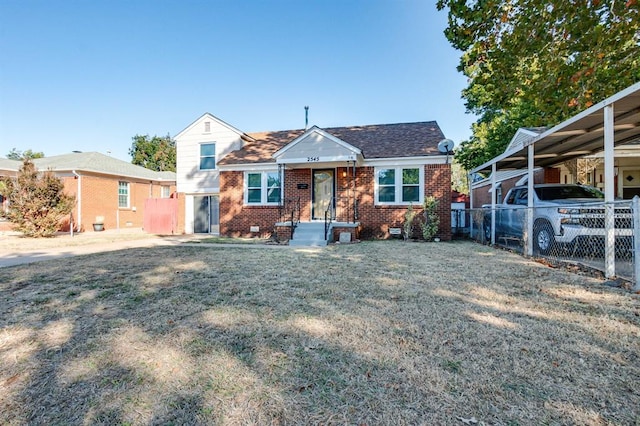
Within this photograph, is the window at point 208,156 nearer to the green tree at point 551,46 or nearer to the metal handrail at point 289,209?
the metal handrail at point 289,209

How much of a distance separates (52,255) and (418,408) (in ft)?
32.7

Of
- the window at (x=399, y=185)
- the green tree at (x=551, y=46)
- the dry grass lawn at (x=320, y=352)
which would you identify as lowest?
the dry grass lawn at (x=320, y=352)

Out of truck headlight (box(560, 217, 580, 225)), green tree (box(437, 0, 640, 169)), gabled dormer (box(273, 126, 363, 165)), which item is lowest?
truck headlight (box(560, 217, 580, 225))

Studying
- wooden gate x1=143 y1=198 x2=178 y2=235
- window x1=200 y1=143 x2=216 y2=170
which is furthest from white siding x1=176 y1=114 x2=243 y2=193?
wooden gate x1=143 y1=198 x2=178 y2=235

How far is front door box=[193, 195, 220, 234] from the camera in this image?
1612 centimetres

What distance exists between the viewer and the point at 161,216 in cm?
1625

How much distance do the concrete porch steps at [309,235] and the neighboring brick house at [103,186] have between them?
26.1 ft

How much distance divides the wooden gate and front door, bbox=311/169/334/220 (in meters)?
7.83

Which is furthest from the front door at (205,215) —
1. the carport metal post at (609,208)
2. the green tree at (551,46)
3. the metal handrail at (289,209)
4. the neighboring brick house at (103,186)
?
the carport metal post at (609,208)

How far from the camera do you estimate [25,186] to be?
13016 mm

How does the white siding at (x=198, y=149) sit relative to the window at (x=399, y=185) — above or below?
above

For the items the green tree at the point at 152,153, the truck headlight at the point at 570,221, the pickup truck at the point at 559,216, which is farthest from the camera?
the green tree at the point at 152,153

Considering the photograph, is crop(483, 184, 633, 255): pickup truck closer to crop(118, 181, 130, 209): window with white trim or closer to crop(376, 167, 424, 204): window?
crop(376, 167, 424, 204): window

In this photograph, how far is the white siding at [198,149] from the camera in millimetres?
15398
